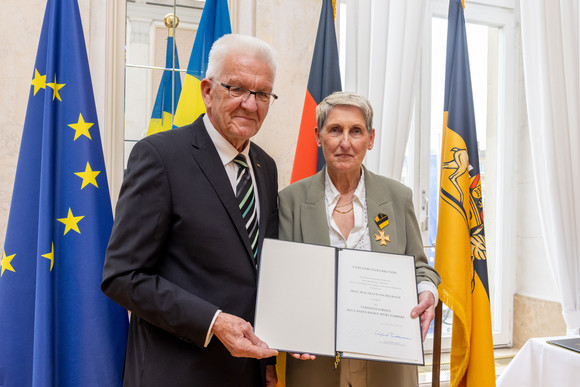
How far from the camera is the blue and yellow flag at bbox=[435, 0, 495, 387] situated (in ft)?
8.17

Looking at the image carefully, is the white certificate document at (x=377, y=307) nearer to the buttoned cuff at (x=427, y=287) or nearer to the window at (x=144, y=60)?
the buttoned cuff at (x=427, y=287)

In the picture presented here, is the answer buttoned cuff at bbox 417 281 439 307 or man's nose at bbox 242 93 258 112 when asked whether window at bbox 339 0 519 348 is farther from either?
man's nose at bbox 242 93 258 112

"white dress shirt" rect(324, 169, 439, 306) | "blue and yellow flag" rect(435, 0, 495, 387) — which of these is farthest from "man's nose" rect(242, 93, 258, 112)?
"blue and yellow flag" rect(435, 0, 495, 387)

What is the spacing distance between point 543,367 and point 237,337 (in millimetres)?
1701

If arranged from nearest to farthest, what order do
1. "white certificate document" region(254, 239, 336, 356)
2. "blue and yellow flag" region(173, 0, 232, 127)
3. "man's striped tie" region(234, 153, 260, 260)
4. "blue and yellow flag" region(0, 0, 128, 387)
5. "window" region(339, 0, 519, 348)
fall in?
"white certificate document" region(254, 239, 336, 356) < "man's striped tie" region(234, 153, 260, 260) < "blue and yellow flag" region(0, 0, 128, 387) < "blue and yellow flag" region(173, 0, 232, 127) < "window" region(339, 0, 519, 348)

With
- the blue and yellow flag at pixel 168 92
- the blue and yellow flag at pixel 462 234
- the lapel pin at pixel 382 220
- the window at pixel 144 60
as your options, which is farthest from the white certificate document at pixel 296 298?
the window at pixel 144 60

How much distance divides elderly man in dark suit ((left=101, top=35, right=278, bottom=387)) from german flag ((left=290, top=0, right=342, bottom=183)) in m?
1.02

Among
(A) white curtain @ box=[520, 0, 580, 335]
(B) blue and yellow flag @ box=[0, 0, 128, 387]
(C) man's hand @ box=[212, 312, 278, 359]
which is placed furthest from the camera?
(A) white curtain @ box=[520, 0, 580, 335]

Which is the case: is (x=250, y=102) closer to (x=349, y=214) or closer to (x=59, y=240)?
(x=349, y=214)

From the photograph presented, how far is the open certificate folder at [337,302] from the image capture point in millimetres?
1371

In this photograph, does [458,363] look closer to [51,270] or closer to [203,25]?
[51,270]

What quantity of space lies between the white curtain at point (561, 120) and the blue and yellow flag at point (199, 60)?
7.36ft

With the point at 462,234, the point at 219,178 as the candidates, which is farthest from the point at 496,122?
the point at 219,178

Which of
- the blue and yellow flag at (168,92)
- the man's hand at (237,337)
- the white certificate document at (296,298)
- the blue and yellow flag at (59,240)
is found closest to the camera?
the man's hand at (237,337)
